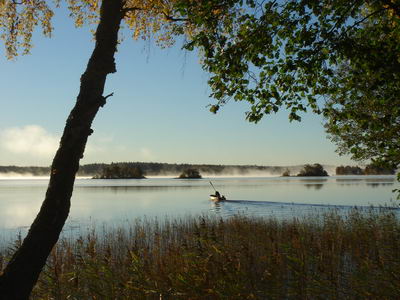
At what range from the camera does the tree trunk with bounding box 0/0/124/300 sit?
5.70m

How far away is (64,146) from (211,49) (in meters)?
3.54

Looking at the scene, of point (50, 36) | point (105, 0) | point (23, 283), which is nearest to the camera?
point (23, 283)

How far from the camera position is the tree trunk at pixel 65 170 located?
5.70 m

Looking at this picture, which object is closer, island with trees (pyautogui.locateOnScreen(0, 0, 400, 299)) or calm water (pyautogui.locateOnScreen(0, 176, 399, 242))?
island with trees (pyautogui.locateOnScreen(0, 0, 400, 299))

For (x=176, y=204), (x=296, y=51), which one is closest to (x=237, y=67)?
(x=296, y=51)

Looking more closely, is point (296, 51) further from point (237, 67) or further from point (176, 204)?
point (176, 204)

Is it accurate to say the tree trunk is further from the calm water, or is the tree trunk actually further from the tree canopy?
the calm water

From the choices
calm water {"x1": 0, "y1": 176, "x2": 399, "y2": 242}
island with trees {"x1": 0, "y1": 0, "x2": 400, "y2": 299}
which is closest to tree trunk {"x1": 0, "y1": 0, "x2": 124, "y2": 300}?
island with trees {"x1": 0, "y1": 0, "x2": 400, "y2": 299}

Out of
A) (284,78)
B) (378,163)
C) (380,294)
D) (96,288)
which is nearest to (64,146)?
(96,288)

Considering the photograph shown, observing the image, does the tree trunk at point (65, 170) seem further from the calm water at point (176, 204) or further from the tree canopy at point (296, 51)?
the calm water at point (176, 204)

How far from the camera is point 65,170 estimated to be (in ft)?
19.5

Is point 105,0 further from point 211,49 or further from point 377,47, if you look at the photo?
point 377,47

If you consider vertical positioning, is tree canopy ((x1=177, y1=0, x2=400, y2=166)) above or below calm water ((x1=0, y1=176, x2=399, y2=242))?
above

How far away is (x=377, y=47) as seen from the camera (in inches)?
322
